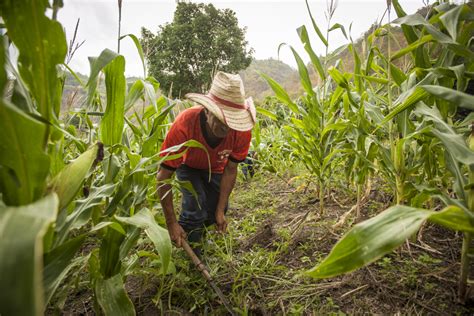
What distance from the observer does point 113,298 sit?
0.74 metres

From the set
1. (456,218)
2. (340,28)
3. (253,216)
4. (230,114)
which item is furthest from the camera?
(253,216)

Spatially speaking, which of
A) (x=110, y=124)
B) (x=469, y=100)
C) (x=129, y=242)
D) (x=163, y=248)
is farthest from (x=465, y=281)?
(x=110, y=124)

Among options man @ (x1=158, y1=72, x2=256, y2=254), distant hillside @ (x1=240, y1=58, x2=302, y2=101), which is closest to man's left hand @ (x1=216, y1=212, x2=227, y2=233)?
man @ (x1=158, y1=72, x2=256, y2=254)

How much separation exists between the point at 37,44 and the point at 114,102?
33cm

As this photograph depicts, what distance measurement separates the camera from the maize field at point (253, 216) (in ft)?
1.48

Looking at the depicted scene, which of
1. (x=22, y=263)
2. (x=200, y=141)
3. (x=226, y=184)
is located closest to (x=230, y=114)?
(x=200, y=141)

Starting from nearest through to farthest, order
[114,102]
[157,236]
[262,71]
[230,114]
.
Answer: [157,236] → [114,102] → [230,114] → [262,71]

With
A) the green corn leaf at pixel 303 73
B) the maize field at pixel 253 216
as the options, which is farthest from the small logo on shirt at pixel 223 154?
the green corn leaf at pixel 303 73

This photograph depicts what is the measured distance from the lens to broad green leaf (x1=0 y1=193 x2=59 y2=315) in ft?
0.89

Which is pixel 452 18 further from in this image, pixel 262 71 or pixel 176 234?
pixel 262 71

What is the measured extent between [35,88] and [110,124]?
32 centimetres

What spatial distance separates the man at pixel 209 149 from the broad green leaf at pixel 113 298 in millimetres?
418

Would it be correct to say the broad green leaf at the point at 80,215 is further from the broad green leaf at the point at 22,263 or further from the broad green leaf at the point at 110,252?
the broad green leaf at the point at 22,263

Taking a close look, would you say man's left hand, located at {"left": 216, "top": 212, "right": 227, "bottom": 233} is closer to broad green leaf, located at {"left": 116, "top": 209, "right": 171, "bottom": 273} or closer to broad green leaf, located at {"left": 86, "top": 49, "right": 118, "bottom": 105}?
broad green leaf, located at {"left": 116, "top": 209, "right": 171, "bottom": 273}
